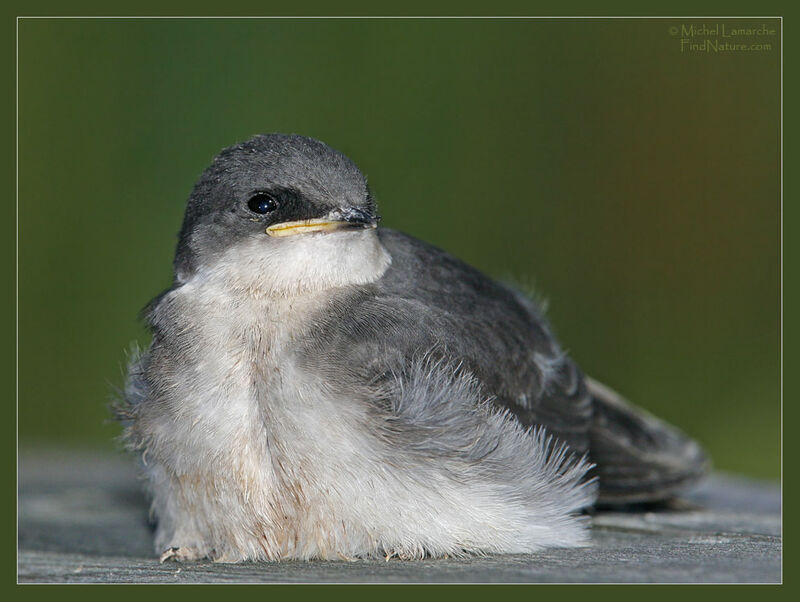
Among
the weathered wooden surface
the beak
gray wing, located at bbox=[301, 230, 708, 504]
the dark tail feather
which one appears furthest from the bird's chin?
the dark tail feather

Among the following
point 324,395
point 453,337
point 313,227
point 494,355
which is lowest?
point 324,395

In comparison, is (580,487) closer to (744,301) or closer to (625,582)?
(625,582)

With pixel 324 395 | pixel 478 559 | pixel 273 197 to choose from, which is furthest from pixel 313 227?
pixel 478 559

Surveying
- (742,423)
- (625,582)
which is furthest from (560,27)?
(625,582)

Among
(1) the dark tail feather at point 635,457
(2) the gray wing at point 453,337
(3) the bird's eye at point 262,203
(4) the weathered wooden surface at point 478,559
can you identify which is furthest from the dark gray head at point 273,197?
(1) the dark tail feather at point 635,457

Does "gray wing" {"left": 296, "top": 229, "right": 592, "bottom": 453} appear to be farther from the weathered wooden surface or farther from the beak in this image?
the weathered wooden surface

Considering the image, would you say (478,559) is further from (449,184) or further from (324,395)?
(449,184)

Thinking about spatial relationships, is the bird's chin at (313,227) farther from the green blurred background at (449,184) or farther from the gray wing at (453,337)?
the green blurred background at (449,184)

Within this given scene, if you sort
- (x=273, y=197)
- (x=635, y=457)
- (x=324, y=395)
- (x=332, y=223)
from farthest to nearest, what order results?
(x=635, y=457)
(x=273, y=197)
(x=332, y=223)
(x=324, y=395)
